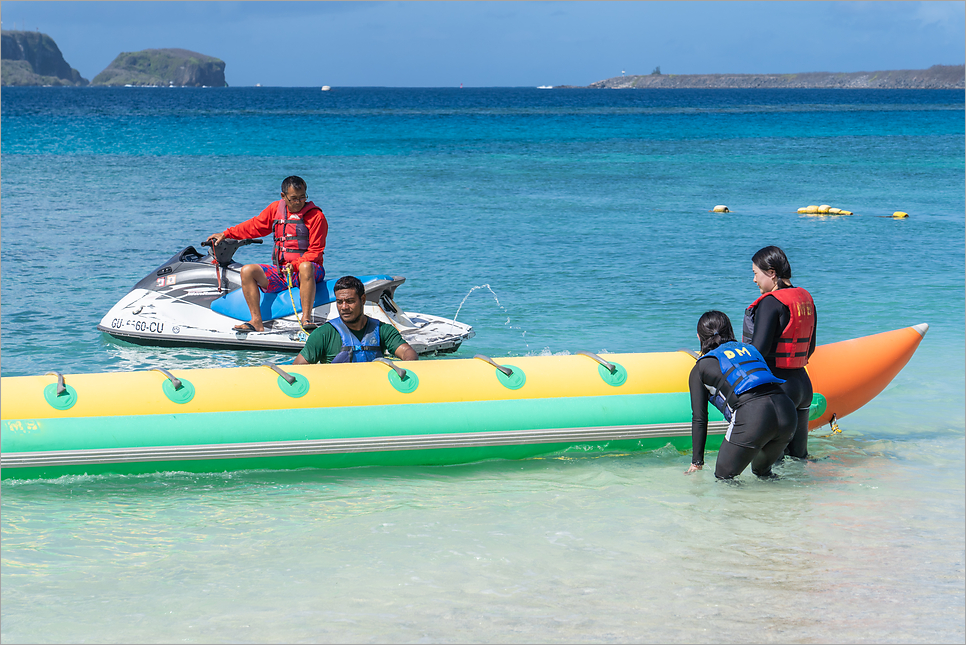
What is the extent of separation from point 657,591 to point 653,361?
6.12 feet

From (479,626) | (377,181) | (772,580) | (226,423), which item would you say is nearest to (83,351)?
(226,423)

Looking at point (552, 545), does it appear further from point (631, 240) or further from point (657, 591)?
point (631, 240)

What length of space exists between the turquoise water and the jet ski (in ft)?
0.85

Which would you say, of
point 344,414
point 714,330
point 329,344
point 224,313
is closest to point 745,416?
point 714,330

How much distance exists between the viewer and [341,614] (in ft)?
12.8

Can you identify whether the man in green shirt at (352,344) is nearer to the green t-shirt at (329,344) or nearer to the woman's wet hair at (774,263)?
the green t-shirt at (329,344)

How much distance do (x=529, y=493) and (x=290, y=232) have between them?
351 cm

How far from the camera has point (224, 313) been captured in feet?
26.4

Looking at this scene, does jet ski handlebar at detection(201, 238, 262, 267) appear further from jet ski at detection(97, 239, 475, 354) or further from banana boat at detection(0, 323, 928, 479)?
banana boat at detection(0, 323, 928, 479)

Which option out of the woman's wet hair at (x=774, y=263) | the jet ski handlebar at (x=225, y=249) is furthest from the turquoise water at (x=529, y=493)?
the woman's wet hair at (x=774, y=263)

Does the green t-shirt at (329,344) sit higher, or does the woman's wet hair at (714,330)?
the woman's wet hair at (714,330)

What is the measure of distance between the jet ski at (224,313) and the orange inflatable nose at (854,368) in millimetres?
3060

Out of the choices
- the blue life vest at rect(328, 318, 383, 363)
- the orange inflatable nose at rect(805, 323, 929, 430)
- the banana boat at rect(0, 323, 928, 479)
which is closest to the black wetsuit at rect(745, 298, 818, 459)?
the orange inflatable nose at rect(805, 323, 929, 430)

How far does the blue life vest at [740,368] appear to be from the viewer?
477 cm
